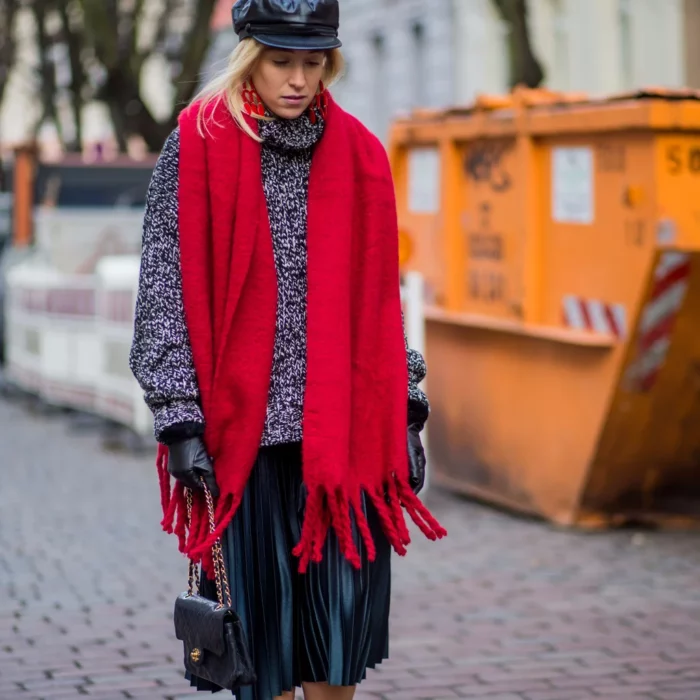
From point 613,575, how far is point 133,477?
3892 millimetres

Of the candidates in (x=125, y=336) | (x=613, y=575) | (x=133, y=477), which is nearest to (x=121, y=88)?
(x=125, y=336)

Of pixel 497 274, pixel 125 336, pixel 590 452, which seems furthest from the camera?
pixel 125 336

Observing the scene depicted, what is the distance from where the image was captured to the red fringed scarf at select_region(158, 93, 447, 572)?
12.5 ft

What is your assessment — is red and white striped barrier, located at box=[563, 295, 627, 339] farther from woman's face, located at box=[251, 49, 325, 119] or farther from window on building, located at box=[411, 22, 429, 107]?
window on building, located at box=[411, 22, 429, 107]

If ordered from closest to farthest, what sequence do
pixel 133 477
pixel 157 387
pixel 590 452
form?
1. pixel 157 387
2. pixel 590 452
3. pixel 133 477

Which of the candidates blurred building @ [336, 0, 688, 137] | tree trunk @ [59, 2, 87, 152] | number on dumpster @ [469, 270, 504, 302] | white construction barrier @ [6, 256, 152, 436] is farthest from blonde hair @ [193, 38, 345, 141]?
tree trunk @ [59, 2, 87, 152]

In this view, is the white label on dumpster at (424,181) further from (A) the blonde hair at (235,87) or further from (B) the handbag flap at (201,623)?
(B) the handbag flap at (201,623)

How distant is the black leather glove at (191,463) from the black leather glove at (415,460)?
498 millimetres

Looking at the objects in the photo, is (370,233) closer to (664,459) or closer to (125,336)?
(664,459)

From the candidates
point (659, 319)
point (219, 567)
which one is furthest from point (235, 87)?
point (659, 319)

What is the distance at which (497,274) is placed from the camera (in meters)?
9.01

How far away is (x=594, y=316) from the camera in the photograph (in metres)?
8.05

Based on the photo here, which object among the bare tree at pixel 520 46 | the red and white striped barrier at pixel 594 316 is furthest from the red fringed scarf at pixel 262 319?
the bare tree at pixel 520 46

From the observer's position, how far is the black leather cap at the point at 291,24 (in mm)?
3787
